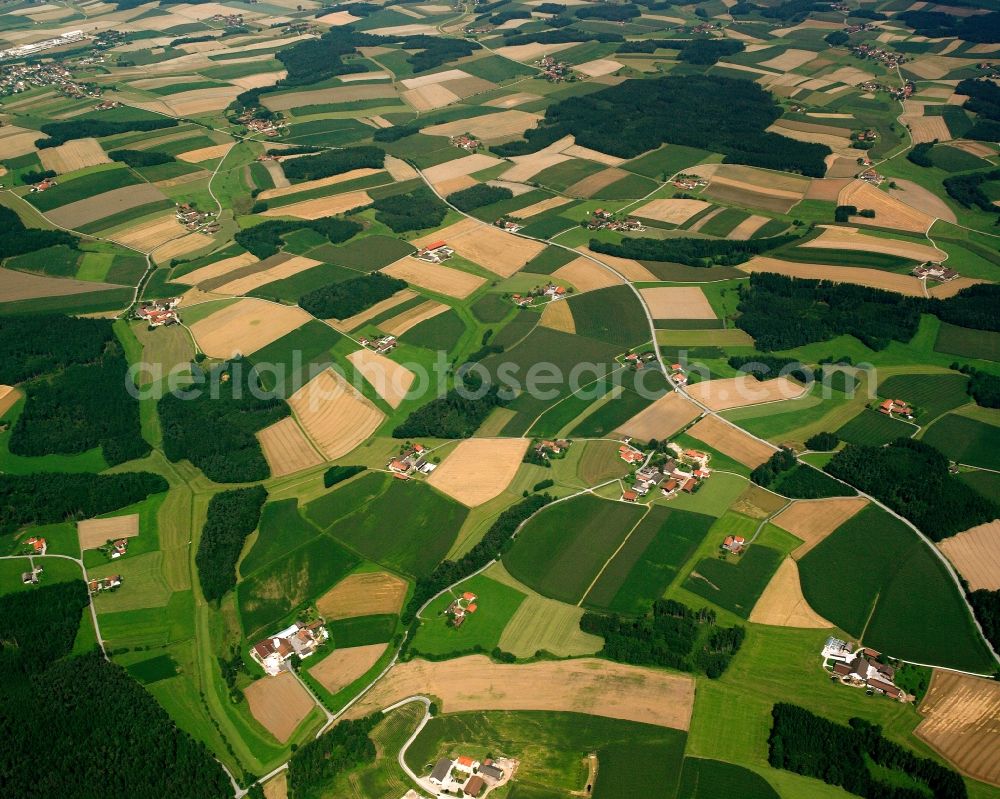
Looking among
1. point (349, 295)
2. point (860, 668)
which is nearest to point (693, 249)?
point (349, 295)

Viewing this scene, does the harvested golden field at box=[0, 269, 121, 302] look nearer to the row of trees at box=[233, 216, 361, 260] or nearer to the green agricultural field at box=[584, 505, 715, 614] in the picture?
the row of trees at box=[233, 216, 361, 260]

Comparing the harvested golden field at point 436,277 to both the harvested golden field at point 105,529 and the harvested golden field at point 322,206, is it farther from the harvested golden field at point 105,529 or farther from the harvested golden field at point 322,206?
the harvested golden field at point 105,529

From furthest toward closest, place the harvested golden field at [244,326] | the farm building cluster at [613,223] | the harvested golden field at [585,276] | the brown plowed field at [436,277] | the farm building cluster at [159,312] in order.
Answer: the farm building cluster at [613,223] → the brown plowed field at [436,277] → the harvested golden field at [585,276] → the farm building cluster at [159,312] → the harvested golden field at [244,326]

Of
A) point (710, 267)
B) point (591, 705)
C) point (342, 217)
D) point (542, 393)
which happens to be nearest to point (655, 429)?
point (542, 393)

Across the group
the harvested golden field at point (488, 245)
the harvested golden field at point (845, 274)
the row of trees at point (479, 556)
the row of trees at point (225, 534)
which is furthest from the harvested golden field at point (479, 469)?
the harvested golden field at point (845, 274)

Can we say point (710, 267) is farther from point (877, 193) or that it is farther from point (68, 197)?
point (68, 197)

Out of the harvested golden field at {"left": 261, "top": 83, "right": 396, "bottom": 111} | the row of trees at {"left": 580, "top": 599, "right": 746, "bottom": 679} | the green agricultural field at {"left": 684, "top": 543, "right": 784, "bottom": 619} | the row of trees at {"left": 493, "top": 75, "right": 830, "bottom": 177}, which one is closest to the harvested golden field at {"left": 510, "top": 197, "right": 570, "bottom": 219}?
Result: the row of trees at {"left": 493, "top": 75, "right": 830, "bottom": 177}
